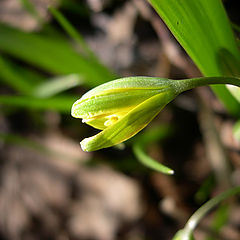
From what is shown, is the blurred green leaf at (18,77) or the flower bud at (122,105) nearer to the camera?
the flower bud at (122,105)

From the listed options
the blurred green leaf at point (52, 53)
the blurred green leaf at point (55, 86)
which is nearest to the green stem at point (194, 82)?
the blurred green leaf at point (52, 53)

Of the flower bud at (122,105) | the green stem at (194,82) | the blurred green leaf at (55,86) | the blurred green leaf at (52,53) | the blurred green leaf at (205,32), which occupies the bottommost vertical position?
the blurred green leaf at (55,86)

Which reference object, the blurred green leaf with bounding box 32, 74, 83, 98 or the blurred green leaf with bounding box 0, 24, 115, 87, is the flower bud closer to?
the blurred green leaf with bounding box 0, 24, 115, 87

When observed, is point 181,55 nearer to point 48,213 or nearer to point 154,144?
point 154,144

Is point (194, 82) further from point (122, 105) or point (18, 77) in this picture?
point (18, 77)

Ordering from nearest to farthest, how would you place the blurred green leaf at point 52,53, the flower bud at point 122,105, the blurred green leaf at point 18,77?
the flower bud at point 122,105, the blurred green leaf at point 52,53, the blurred green leaf at point 18,77

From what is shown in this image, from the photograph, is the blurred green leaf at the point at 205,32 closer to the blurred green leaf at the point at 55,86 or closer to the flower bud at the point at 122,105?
the flower bud at the point at 122,105
